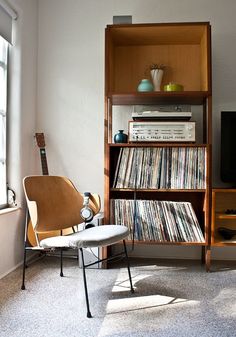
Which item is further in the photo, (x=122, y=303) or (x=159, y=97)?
(x=159, y=97)

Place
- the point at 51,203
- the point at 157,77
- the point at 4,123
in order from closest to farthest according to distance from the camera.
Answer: the point at 51,203
the point at 4,123
the point at 157,77

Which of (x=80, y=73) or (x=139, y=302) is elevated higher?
(x=80, y=73)

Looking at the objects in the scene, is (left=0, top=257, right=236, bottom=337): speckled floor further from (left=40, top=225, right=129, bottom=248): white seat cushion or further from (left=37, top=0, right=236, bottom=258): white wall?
(left=37, top=0, right=236, bottom=258): white wall

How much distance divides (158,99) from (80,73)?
2.61 ft

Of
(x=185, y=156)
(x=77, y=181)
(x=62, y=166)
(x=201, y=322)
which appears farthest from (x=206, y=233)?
(x=62, y=166)

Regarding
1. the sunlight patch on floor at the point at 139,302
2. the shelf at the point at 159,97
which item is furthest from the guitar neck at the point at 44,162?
the sunlight patch on floor at the point at 139,302

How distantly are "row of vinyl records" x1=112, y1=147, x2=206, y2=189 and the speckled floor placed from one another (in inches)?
26.7

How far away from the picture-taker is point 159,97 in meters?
2.47

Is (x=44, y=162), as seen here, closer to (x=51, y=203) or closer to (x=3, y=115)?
(x=3, y=115)

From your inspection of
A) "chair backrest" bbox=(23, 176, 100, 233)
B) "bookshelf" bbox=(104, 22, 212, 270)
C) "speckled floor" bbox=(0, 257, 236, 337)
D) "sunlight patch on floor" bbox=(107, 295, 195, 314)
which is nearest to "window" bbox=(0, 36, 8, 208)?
"chair backrest" bbox=(23, 176, 100, 233)

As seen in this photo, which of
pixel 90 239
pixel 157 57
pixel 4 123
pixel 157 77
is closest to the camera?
pixel 90 239

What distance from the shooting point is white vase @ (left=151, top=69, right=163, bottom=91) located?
2.62 meters

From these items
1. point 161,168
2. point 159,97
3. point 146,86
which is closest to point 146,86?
point 146,86

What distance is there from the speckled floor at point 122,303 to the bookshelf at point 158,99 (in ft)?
0.87
